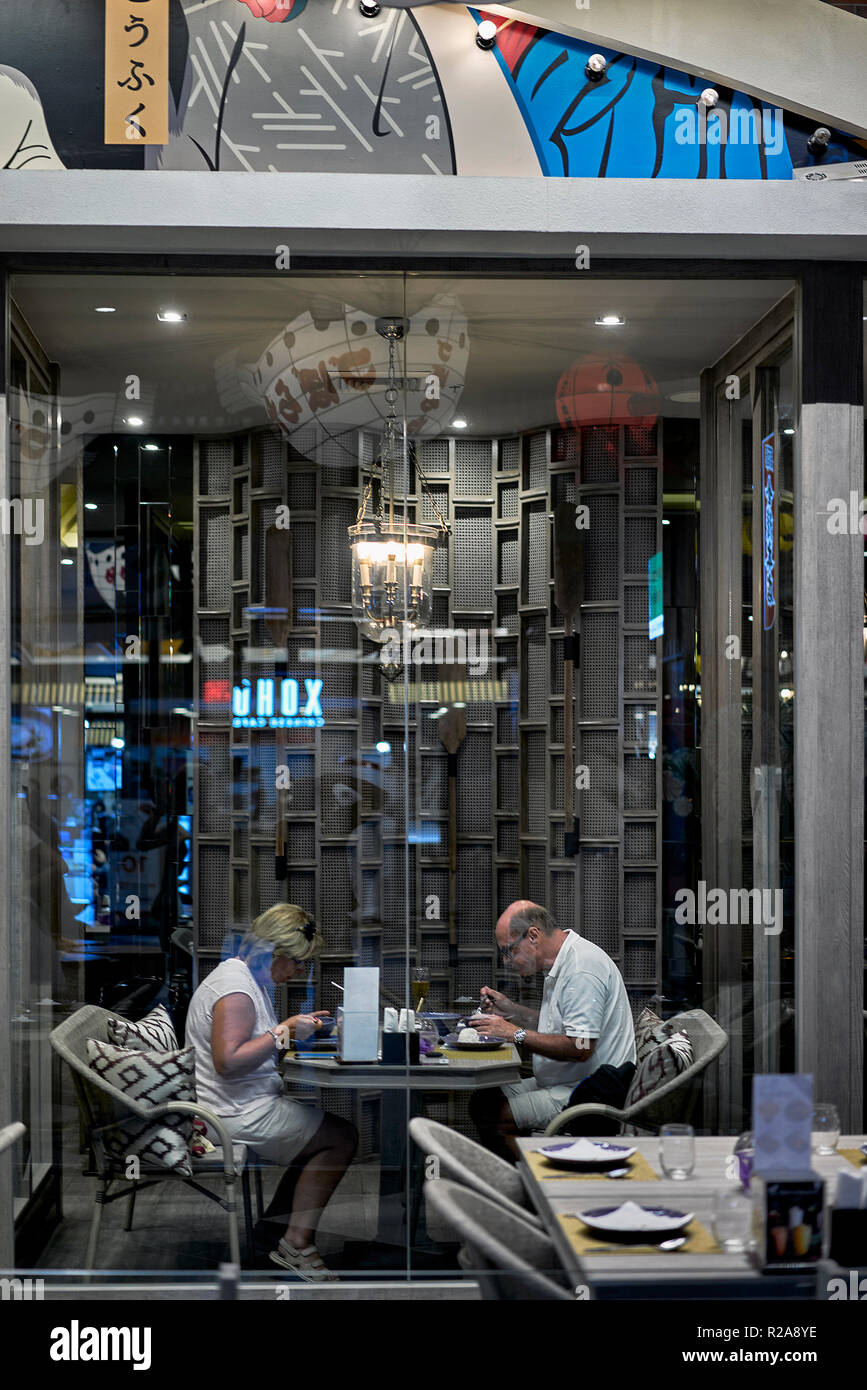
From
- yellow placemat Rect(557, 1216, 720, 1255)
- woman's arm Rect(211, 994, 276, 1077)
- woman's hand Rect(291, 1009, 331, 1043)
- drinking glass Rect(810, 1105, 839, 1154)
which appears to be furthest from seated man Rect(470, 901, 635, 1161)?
yellow placemat Rect(557, 1216, 720, 1255)

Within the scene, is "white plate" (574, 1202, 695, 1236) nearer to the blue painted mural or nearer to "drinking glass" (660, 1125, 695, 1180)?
"drinking glass" (660, 1125, 695, 1180)

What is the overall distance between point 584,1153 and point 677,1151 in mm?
246

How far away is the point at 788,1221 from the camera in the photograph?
2094 millimetres

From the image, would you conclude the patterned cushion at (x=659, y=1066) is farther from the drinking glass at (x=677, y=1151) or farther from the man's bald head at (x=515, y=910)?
the drinking glass at (x=677, y=1151)

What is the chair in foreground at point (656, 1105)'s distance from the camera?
3.45m

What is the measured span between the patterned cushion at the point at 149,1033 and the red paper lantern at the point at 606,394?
211 cm

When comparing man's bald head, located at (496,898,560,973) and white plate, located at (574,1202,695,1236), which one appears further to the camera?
man's bald head, located at (496,898,560,973)

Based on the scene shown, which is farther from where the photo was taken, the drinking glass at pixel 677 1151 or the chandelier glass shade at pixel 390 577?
the chandelier glass shade at pixel 390 577

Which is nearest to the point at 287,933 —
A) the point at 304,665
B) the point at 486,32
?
the point at 304,665

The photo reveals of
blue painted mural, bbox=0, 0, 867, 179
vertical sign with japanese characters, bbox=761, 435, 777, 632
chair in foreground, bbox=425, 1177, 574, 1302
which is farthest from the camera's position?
vertical sign with japanese characters, bbox=761, 435, 777, 632

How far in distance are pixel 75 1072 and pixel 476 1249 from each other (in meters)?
1.57

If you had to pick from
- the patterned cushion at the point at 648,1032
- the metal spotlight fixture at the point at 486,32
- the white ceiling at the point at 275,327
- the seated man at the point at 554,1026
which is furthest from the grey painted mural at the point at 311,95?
the patterned cushion at the point at 648,1032

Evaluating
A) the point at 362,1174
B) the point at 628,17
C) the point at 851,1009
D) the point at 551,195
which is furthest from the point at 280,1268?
the point at 628,17

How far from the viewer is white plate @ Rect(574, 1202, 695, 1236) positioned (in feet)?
7.27
